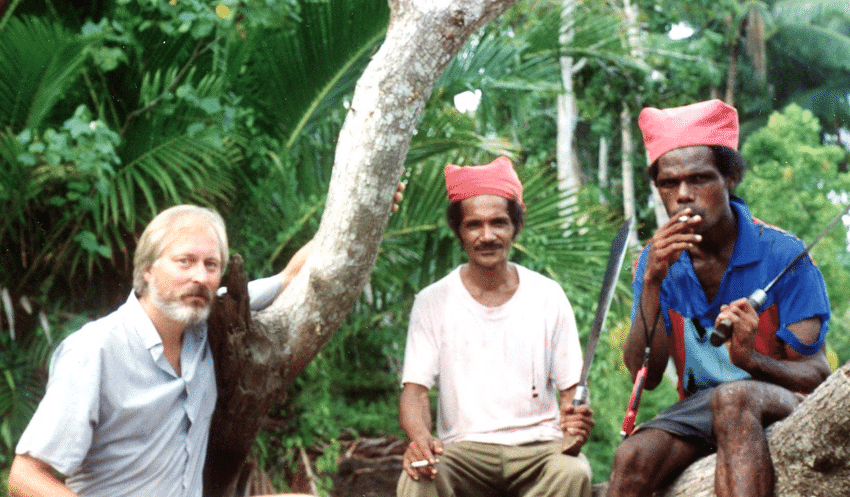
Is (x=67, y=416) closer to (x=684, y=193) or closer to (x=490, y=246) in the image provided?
(x=490, y=246)

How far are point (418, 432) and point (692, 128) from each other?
54.0 inches

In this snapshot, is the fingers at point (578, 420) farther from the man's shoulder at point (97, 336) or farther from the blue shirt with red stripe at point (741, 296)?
the man's shoulder at point (97, 336)

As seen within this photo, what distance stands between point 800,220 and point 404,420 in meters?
13.1

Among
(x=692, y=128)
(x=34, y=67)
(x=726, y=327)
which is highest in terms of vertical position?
(x=34, y=67)

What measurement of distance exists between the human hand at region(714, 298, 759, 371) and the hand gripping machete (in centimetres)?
56

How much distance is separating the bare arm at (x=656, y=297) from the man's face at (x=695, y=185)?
7 centimetres

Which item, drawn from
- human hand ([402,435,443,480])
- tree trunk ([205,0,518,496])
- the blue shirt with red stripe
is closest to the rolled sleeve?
tree trunk ([205,0,518,496])

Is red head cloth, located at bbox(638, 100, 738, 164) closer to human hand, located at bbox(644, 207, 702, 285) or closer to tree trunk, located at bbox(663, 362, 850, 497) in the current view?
human hand, located at bbox(644, 207, 702, 285)

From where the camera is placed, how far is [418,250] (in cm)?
559

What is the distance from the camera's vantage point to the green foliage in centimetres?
1479

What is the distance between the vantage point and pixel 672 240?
9.43ft

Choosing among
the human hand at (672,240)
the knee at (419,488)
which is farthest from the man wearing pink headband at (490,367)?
the human hand at (672,240)

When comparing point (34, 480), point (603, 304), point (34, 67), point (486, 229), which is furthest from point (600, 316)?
point (34, 67)

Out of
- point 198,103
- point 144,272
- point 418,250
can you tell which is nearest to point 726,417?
point 144,272
